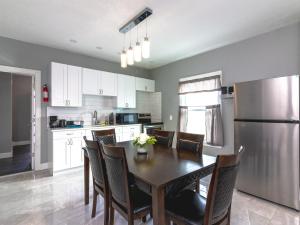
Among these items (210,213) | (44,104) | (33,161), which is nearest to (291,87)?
(210,213)

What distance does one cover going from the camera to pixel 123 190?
1.47 metres

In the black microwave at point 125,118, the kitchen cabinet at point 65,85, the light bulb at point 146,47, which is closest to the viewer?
the light bulb at point 146,47

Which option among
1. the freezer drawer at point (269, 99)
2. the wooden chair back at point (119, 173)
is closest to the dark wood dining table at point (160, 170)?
the wooden chair back at point (119, 173)

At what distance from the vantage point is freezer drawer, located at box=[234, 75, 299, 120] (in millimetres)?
2229

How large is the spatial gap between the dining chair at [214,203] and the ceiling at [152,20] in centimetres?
211

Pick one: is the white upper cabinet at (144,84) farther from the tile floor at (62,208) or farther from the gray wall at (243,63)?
the tile floor at (62,208)

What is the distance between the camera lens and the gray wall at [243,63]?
2801 millimetres

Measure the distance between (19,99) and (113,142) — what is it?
5.54 metres

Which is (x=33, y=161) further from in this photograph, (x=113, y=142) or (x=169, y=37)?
(x=169, y=37)

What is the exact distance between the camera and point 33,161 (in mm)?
3711

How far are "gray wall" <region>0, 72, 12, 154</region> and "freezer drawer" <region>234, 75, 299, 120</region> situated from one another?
6074 millimetres

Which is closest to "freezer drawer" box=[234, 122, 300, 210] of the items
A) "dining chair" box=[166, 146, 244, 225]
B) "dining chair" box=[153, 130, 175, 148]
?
"dining chair" box=[153, 130, 175, 148]

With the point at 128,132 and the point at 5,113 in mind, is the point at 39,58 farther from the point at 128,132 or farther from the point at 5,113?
the point at 128,132

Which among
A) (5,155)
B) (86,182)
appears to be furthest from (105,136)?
(5,155)
